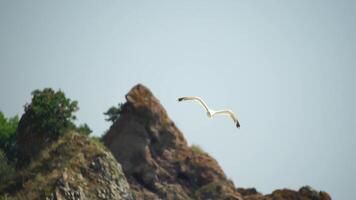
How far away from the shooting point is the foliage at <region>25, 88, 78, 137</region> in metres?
82.1

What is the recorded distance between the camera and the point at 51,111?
282 ft

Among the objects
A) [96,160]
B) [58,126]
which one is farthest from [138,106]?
[96,160]

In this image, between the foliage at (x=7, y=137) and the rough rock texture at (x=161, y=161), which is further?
the foliage at (x=7, y=137)

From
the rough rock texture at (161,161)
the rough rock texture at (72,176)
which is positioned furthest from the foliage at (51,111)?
the rough rock texture at (72,176)

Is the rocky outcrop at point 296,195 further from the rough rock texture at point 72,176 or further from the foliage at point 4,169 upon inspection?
the foliage at point 4,169

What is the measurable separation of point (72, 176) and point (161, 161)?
1229 inches

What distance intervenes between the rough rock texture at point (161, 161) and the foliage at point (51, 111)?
247 inches

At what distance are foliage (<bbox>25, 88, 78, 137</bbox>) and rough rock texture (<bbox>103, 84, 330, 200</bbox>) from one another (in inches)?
247

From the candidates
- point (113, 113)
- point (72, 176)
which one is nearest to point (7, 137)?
point (113, 113)

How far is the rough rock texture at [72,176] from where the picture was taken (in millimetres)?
57062

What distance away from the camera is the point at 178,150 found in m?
92.4

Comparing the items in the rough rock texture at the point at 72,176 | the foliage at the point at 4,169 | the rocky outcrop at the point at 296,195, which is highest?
the rocky outcrop at the point at 296,195

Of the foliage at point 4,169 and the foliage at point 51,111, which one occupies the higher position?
the foliage at point 51,111

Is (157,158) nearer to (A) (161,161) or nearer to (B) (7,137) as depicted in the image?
(A) (161,161)
